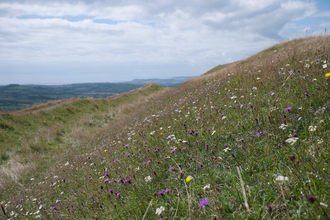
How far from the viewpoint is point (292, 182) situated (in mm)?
1705

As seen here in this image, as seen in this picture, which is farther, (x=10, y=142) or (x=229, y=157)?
(x=10, y=142)

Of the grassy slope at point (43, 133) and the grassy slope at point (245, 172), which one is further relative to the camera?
the grassy slope at point (43, 133)

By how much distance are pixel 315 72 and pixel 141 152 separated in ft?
12.5

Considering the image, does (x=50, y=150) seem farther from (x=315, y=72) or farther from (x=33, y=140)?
(x=315, y=72)

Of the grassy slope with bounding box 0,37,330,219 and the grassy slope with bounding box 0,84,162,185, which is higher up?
the grassy slope with bounding box 0,37,330,219

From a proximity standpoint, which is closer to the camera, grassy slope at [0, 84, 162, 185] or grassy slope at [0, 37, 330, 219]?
grassy slope at [0, 37, 330, 219]

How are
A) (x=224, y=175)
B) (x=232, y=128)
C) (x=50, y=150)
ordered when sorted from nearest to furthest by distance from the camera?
(x=224, y=175), (x=232, y=128), (x=50, y=150)

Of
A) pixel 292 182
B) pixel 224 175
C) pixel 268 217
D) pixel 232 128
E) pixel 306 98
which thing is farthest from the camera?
pixel 232 128

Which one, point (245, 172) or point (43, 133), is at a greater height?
point (245, 172)

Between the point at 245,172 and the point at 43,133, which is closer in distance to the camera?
the point at 245,172

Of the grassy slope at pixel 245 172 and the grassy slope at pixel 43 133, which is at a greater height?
the grassy slope at pixel 245 172

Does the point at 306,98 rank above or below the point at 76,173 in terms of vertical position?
above

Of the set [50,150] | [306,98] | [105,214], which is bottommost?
[50,150]

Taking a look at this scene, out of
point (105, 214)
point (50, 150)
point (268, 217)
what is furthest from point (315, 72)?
point (50, 150)
